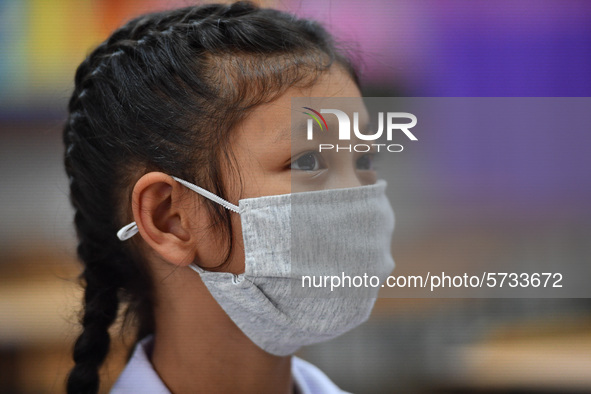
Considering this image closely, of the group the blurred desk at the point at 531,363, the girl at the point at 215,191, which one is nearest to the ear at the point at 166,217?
the girl at the point at 215,191

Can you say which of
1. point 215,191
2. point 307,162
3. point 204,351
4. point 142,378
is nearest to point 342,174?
point 307,162

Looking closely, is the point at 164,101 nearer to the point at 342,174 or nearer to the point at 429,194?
the point at 342,174

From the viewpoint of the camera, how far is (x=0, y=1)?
1.00m

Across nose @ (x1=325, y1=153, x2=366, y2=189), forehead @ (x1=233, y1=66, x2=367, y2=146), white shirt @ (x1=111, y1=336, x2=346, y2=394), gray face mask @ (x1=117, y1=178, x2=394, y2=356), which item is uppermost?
forehead @ (x1=233, y1=66, x2=367, y2=146)

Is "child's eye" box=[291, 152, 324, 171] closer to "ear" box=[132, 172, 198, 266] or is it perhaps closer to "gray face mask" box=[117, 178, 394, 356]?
"gray face mask" box=[117, 178, 394, 356]

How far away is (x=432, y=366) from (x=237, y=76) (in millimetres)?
632

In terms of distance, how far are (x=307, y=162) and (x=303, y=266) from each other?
0.15 m

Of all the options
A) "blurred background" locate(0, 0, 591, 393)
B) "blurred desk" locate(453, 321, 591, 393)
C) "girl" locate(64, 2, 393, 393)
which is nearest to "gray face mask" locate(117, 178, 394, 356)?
"girl" locate(64, 2, 393, 393)

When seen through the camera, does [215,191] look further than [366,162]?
No

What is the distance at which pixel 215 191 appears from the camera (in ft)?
2.28

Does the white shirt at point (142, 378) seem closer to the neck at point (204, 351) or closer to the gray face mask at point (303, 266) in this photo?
the neck at point (204, 351)

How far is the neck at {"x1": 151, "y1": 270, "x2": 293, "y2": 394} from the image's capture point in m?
0.77

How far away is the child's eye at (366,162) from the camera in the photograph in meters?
0.79

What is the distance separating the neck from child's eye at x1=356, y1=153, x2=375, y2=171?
30 centimetres
